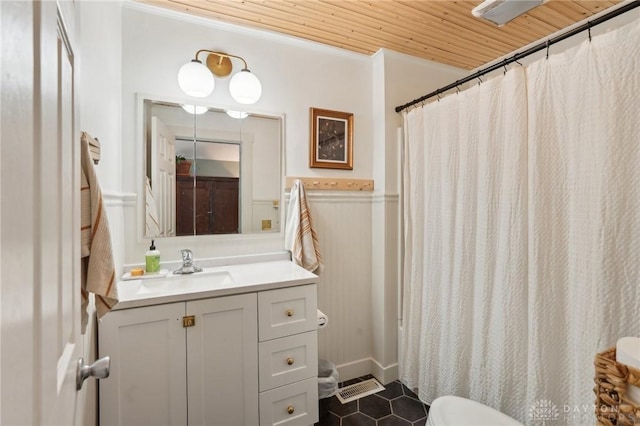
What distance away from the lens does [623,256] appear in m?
0.99

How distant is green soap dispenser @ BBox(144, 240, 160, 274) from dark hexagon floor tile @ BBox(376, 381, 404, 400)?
1644 millimetres

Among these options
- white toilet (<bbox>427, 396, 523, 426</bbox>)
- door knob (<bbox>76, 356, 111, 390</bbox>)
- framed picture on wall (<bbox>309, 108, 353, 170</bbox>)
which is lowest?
white toilet (<bbox>427, 396, 523, 426</bbox>)

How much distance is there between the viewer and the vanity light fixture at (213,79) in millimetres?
1600

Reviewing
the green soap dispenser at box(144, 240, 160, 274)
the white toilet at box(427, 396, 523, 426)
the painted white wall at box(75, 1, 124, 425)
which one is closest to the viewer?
the painted white wall at box(75, 1, 124, 425)

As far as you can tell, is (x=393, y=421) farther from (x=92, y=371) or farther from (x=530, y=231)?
(x=92, y=371)

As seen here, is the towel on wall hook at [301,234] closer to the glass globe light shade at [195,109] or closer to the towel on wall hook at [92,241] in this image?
the glass globe light shade at [195,109]

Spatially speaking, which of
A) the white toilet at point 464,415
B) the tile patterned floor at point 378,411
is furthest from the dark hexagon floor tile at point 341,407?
the white toilet at point 464,415

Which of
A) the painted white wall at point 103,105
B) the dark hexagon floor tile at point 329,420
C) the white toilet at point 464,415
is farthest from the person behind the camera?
the dark hexagon floor tile at point 329,420

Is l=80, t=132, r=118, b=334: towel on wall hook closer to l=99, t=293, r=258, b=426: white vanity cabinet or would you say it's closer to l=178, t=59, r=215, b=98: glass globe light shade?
l=99, t=293, r=258, b=426: white vanity cabinet

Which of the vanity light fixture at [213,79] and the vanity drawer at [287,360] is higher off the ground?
the vanity light fixture at [213,79]

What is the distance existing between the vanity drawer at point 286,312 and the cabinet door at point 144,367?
1.19ft

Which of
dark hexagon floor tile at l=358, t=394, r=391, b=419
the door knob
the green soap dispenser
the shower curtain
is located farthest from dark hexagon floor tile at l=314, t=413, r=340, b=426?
the door knob

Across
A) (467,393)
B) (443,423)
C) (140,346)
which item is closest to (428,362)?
(467,393)

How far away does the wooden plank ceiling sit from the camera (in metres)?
1.56
